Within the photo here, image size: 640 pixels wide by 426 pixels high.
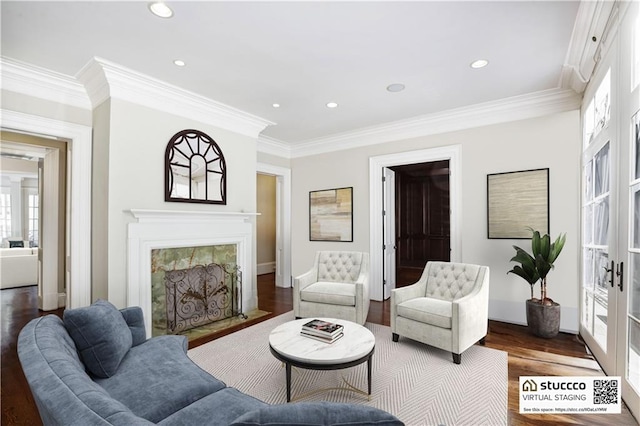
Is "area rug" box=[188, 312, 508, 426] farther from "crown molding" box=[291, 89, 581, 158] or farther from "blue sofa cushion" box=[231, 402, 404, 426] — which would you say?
"crown molding" box=[291, 89, 581, 158]

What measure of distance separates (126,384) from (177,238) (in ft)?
7.13

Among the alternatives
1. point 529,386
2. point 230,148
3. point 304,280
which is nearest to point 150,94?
point 230,148

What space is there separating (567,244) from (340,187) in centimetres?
316

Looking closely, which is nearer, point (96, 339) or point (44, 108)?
point (96, 339)

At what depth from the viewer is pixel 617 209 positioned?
233cm

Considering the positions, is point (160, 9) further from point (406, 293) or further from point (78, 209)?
point (406, 293)

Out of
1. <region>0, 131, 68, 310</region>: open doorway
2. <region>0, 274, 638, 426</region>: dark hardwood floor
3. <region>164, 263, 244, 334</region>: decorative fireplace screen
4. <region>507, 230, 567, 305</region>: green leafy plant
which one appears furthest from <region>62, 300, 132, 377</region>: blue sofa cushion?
<region>507, 230, 567, 305</region>: green leafy plant

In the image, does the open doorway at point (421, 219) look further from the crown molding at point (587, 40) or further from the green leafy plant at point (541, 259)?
the crown molding at point (587, 40)

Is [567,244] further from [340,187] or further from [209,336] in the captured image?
[209,336]

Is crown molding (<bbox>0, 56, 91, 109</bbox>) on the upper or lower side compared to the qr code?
upper

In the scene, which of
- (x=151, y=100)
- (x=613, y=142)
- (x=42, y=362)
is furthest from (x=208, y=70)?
(x=613, y=142)

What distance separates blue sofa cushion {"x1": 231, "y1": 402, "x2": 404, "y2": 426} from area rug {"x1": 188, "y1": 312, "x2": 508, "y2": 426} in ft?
4.91

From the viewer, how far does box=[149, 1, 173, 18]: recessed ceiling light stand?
216cm

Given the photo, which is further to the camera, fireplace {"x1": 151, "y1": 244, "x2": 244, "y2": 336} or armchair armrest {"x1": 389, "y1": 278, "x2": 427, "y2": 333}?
fireplace {"x1": 151, "y1": 244, "x2": 244, "y2": 336}
